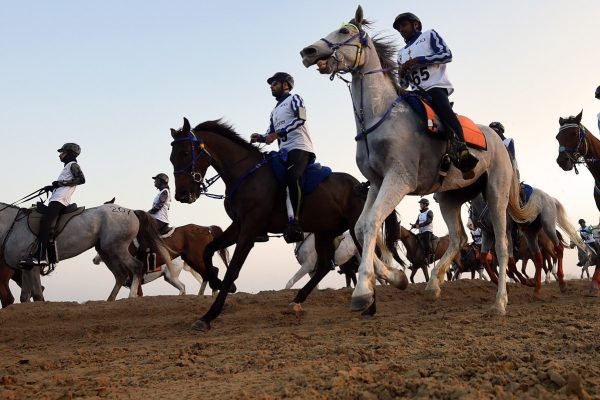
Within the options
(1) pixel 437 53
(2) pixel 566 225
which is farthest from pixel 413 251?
(1) pixel 437 53

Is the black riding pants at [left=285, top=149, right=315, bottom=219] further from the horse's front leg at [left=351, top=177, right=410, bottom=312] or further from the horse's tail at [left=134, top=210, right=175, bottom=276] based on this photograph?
the horse's tail at [left=134, top=210, right=175, bottom=276]

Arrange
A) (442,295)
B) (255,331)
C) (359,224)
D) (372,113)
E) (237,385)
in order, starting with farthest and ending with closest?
(442,295) → (255,331) → (372,113) → (359,224) → (237,385)

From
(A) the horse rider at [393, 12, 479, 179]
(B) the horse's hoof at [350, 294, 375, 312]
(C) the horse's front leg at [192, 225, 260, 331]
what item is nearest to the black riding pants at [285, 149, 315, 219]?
(C) the horse's front leg at [192, 225, 260, 331]

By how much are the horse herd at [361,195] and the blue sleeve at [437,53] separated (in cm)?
39

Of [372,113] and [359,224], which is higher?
[372,113]

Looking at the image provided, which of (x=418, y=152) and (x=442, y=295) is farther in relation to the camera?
(x=442, y=295)

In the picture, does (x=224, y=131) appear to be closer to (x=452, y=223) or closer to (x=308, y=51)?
(x=308, y=51)

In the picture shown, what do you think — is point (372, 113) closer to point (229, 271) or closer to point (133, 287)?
point (229, 271)

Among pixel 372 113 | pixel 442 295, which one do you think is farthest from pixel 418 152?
pixel 442 295

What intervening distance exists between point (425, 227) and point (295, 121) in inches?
513

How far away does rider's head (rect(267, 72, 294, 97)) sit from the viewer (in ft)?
29.4

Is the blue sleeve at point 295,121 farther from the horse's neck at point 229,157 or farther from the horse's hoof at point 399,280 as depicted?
the horse's hoof at point 399,280

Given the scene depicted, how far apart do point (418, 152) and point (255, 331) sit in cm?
276

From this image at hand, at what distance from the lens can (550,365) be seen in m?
3.43
